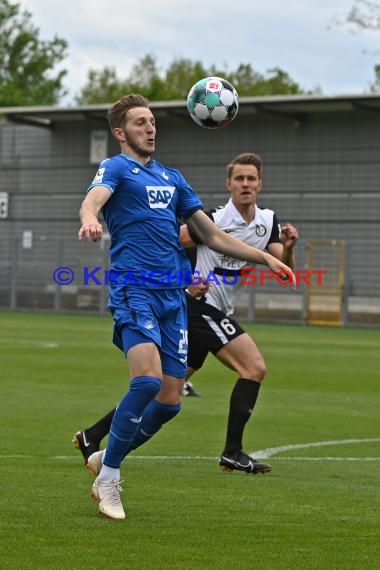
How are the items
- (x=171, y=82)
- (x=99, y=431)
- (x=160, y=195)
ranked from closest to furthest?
(x=160, y=195) → (x=99, y=431) → (x=171, y=82)

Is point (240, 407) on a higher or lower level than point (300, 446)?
higher

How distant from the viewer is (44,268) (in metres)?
43.0

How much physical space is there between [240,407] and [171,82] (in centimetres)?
8465

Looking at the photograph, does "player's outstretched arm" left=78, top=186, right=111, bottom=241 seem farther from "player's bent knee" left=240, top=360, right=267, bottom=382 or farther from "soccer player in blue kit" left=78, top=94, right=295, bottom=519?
"player's bent knee" left=240, top=360, right=267, bottom=382

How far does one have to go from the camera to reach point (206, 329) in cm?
959

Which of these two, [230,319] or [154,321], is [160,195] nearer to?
[154,321]

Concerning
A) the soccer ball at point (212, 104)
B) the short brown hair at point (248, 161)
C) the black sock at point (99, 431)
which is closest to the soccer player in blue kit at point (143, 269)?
the black sock at point (99, 431)

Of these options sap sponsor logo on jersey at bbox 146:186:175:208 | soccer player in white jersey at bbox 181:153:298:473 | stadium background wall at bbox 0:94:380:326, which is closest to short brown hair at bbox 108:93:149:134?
sap sponsor logo on jersey at bbox 146:186:175:208

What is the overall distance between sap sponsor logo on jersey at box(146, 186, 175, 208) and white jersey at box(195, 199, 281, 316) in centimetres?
232

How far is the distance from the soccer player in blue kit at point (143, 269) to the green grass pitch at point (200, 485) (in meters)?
0.49

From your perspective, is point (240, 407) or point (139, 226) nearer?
point (139, 226)

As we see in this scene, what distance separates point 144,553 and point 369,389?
10.9 meters

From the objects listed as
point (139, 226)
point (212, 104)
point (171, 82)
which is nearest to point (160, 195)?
point (139, 226)

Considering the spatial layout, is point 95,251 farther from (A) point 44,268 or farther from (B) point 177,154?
(B) point 177,154
